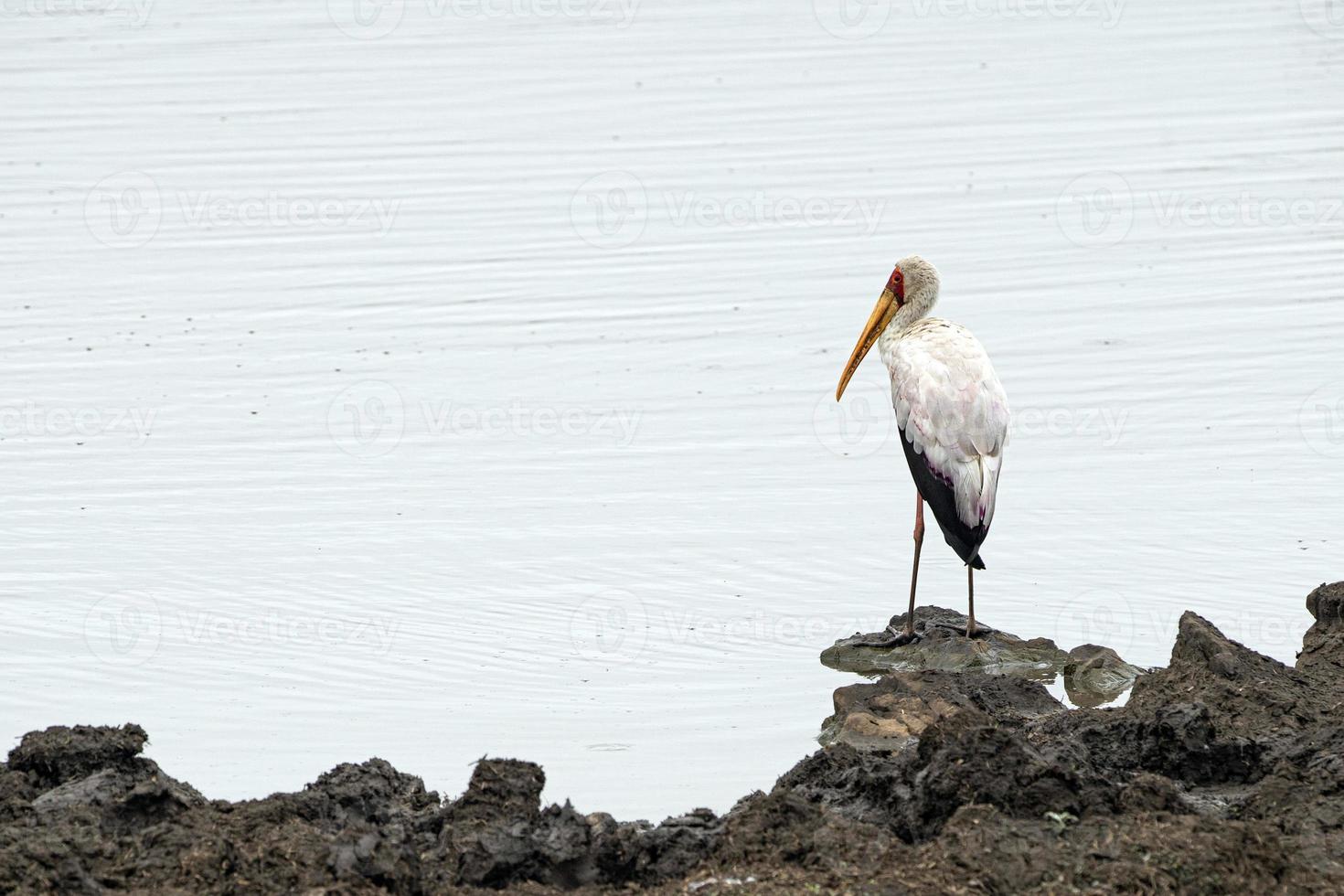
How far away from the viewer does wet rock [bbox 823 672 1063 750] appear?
816cm

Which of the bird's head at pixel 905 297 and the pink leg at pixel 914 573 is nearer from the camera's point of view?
the pink leg at pixel 914 573

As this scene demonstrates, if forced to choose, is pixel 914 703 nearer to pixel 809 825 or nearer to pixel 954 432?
pixel 954 432

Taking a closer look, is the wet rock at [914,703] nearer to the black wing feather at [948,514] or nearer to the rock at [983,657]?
the rock at [983,657]

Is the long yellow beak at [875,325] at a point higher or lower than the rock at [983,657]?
higher

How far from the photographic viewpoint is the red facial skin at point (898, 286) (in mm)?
10828

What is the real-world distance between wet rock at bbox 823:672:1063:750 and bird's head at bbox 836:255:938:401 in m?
2.73

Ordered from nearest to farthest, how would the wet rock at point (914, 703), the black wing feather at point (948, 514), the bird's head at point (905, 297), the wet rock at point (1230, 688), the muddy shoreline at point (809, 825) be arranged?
the muddy shoreline at point (809, 825)
the wet rock at point (1230, 688)
the wet rock at point (914, 703)
the black wing feather at point (948, 514)
the bird's head at point (905, 297)

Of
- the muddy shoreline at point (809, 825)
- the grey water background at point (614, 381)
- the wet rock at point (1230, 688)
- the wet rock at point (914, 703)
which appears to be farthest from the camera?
the grey water background at point (614, 381)

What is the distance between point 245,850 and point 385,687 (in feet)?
9.75

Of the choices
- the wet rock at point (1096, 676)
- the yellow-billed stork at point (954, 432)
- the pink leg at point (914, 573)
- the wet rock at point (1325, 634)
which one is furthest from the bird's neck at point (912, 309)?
the wet rock at point (1325, 634)

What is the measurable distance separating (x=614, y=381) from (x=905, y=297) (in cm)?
360

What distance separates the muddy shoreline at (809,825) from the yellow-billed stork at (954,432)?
2.19 meters

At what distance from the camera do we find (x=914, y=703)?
27.2 feet

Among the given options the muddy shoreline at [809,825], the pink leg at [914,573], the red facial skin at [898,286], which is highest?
the red facial skin at [898,286]
